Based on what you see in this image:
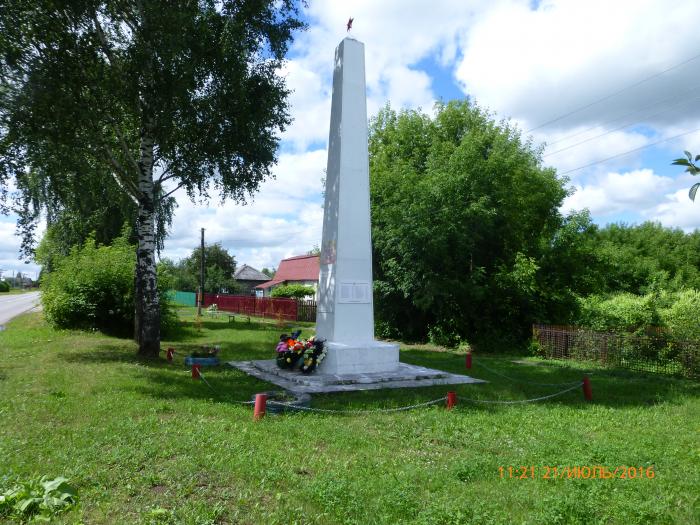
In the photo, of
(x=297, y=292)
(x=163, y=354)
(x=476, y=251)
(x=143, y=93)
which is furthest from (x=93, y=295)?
(x=297, y=292)

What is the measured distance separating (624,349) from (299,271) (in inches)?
1401

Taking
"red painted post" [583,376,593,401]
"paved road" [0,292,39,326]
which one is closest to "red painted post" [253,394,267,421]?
"red painted post" [583,376,593,401]

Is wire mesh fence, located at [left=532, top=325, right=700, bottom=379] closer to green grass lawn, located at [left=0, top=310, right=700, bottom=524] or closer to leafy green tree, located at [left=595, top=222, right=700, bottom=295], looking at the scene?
green grass lawn, located at [left=0, top=310, right=700, bottom=524]

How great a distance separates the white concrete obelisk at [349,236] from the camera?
1073 cm

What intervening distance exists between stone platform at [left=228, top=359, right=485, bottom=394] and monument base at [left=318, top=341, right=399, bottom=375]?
15 centimetres

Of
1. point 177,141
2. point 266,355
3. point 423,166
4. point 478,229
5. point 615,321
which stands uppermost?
point 423,166

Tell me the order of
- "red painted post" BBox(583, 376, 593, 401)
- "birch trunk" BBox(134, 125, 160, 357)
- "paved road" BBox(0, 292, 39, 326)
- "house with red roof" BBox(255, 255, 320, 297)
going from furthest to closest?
"house with red roof" BBox(255, 255, 320, 297)
"paved road" BBox(0, 292, 39, 326)
"birch trunk" BBox(134, 125, 160, 357)
"red painted post" BBox(583, 376, 593, 401)

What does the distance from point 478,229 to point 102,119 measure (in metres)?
12.9

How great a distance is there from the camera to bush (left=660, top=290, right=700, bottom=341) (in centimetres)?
1220

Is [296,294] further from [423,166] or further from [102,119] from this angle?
[102,119]

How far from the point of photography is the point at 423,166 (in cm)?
2352

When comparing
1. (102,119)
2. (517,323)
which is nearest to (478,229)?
(517,323)

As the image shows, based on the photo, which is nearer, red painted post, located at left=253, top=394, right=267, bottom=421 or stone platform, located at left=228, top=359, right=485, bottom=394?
red painted post, located at left=253, top=394, right=267, bottom=421

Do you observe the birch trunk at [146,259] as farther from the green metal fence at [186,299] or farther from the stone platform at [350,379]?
the green metal fence at [186,299]
